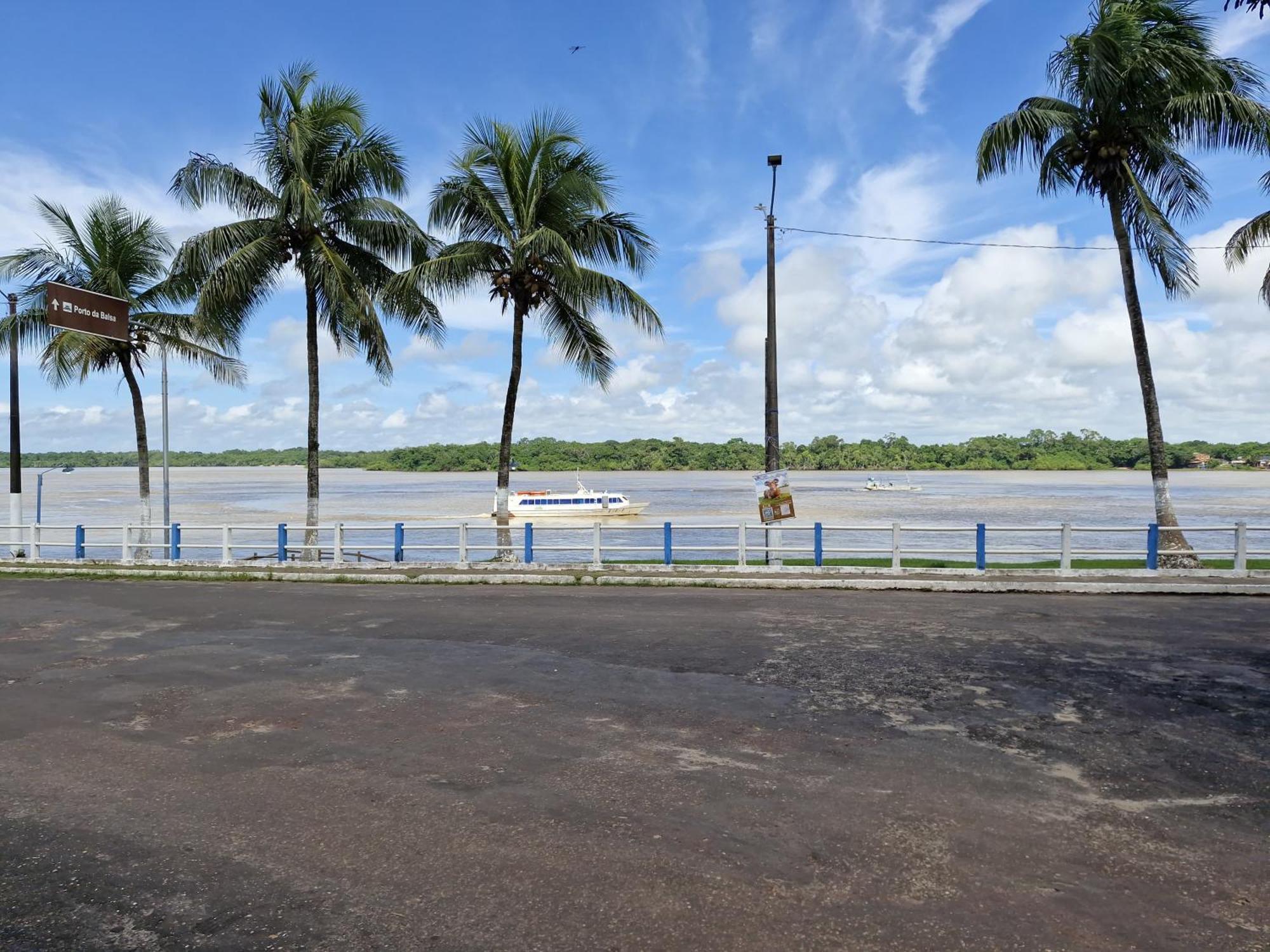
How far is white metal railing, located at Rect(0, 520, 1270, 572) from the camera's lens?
16.7 metres

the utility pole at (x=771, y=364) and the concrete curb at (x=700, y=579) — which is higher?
the utility pole at (x=771, y=364)

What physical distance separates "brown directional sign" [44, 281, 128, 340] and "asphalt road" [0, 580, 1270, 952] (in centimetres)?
1184

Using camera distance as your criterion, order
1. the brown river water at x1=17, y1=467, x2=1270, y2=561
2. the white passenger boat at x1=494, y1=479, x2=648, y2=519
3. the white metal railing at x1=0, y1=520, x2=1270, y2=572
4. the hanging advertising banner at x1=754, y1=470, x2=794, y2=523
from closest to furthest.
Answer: the white metal railing at x1=0, y1=520, x2=1270, y2=572 → the hanging advertising banner at x1=754, y1=470, x2=794, y2=523 → the brown river water at x1=17, y1=467, x2=1270, y2=561 → the white passenger boat at x1=494, y1=479, x2=648, y2=519

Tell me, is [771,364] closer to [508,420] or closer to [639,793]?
[508,420]

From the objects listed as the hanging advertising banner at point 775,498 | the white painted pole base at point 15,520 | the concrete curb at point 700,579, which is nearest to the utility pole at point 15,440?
the white painted pole base at point 15,520

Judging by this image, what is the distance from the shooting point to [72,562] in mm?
20438

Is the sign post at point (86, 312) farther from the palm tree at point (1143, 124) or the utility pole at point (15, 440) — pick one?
the palm tree at point (1143, 124)

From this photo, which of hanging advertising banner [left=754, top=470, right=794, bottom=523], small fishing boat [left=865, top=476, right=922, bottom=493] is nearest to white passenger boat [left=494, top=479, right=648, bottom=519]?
hanging advertising banner [left=754, top=470, right=794, bottom=523]

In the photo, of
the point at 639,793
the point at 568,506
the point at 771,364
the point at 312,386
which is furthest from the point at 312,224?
the point at 568,506

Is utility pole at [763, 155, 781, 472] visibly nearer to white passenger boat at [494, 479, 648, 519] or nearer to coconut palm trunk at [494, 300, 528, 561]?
coconut palm trunk at [494, 300, 528, 561]

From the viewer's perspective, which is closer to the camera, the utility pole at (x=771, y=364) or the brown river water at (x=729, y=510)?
the utility pole at (x=771, y=364)

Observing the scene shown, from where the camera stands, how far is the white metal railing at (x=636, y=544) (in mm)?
16703

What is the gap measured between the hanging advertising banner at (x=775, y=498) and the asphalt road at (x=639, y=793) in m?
6.88

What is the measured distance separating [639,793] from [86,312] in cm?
2063
